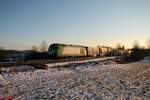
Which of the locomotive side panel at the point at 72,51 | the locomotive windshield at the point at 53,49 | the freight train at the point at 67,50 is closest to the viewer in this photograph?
the freight train at the point at 67,50

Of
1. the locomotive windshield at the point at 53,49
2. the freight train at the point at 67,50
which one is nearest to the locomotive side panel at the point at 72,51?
the freight train at the point at 67,50

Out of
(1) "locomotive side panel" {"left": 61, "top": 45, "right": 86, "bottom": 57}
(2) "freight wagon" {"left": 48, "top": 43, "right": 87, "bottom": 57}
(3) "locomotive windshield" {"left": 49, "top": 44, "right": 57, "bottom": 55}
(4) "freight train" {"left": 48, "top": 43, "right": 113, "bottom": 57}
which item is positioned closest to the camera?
(2) "freight wagon" {"left": 48, "top": 43, "right": 87, "bottom": 57}

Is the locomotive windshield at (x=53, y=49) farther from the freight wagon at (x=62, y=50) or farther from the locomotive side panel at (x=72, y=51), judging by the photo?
the locomotive side panel at (x=72, y=51)

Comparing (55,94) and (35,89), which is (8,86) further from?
(55,94)

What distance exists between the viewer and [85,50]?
5891 cm

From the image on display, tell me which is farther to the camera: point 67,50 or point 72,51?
point 72,51

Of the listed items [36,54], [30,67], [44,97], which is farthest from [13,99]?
[36,54]

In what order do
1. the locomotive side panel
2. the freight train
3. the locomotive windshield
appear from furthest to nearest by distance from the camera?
the locomotive side panel
the locomotive windshield
the freight train

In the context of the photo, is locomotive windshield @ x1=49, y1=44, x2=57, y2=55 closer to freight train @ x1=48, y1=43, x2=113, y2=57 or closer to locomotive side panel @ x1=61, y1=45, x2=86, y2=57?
freight train @ x1=48, y1=43, x2=113, y2=57

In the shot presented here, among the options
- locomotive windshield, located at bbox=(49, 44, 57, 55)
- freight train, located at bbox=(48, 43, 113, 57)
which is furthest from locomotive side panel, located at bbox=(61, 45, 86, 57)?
locomotive windshield, located at bbox=(49, 44, 57, 55)

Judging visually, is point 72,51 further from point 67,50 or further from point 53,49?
point 53,49

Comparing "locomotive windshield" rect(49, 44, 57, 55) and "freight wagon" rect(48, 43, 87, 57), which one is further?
"locomotive windshield" rect(49, 44, 57, 55)

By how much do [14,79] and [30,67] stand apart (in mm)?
7091

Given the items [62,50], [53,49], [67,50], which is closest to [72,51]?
[67,50]
